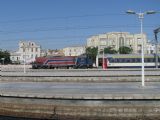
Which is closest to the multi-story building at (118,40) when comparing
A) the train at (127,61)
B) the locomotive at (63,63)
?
the locomotive at (63,63)

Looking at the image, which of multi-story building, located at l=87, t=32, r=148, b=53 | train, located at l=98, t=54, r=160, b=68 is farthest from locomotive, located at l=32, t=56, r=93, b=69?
multi-story building, located at l=87, t=32, r=148, b=53

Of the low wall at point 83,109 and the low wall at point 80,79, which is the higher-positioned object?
the low wall at point 80,79

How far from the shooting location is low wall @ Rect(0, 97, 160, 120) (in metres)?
29.8

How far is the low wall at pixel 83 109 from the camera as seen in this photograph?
97.7ft

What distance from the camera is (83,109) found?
30422 mm

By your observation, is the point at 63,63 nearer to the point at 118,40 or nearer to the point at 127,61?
the point at 127,61

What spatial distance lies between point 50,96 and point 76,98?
2.19 m

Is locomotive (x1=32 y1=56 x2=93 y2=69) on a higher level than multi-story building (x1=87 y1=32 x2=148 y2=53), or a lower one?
lower

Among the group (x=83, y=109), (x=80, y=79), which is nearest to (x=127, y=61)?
(x=80, y=79)

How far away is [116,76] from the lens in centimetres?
5253

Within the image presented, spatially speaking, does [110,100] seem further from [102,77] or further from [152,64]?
[152,64]

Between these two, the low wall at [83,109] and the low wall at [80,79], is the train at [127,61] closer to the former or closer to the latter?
the low wall at [80,79]

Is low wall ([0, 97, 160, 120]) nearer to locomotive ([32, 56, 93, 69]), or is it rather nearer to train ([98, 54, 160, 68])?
train ([98, 54, 160, 68])

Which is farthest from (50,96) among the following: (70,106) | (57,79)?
(57,79)
